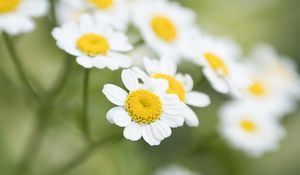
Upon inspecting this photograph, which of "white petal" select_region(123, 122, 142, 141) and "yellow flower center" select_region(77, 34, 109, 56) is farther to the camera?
"yellow flower center" select_region(77, 34, 109, 56)

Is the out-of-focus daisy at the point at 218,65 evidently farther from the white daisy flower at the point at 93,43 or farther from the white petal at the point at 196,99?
the white daisy flower at the point at 93,43

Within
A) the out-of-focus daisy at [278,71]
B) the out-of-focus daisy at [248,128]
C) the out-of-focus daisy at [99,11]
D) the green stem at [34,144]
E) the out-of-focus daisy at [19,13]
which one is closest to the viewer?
the out-of-focus daisy at [19,13]

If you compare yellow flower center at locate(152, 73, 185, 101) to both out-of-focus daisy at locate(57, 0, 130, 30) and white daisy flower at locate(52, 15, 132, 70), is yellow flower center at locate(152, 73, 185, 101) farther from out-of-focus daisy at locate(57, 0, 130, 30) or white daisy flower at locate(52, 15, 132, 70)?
out-of-focus daisy at locate(57, 0, 130, 30)

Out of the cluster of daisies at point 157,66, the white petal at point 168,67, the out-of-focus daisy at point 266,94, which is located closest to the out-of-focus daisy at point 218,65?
the cluster of daisies at point 157,66

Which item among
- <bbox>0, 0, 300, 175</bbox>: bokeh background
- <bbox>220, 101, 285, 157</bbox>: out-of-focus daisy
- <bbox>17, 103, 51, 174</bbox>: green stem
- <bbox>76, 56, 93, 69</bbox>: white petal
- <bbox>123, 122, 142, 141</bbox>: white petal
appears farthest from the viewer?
<bbox>220, 101, 285, 157</bbox>: out-of-focus daisy

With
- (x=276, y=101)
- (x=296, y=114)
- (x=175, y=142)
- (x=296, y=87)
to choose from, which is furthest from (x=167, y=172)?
(x=296, y=114)

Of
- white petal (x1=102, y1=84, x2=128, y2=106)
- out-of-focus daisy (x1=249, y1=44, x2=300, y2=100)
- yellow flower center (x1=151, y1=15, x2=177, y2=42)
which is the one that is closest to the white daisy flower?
white petal (x1=102, y1=84, x2=128, y2=106)

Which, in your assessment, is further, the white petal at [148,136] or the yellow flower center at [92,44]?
the yellow flower center at [92,44]
